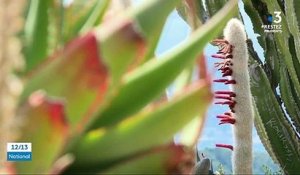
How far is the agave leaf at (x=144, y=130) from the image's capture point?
0.32 m

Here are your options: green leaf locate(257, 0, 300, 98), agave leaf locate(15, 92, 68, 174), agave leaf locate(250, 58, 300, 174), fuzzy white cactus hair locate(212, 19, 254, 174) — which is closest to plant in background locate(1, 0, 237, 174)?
agave leaf locate(15, 92, 68, 174)

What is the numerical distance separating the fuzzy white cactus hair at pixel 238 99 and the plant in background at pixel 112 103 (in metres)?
0.44

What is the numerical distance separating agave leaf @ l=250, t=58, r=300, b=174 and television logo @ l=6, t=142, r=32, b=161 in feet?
7.58

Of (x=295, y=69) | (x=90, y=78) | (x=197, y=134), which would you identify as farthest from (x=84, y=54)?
(x=295, y=69)

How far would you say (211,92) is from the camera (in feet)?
1.07

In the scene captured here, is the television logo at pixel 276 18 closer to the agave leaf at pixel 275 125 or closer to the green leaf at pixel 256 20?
the green leaf at pixel 256 20

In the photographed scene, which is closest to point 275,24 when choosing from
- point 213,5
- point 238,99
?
point 213,5

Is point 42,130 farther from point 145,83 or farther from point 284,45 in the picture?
point 284,45

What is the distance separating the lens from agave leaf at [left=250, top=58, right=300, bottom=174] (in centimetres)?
262

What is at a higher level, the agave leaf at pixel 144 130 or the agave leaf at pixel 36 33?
the agave leaf at pixel 36 33

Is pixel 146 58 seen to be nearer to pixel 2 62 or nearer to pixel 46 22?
pixel 46 22

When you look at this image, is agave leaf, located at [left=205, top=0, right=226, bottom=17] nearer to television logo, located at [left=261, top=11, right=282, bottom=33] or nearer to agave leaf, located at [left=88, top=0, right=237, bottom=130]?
television logo, located at [left=261, top=11, right=282, bottom=33]

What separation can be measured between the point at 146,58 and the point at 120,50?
12cm

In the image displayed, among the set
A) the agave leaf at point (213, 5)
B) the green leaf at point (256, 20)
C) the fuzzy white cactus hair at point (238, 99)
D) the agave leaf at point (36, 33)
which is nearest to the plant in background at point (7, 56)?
the agave leaf at point (36, 33)
